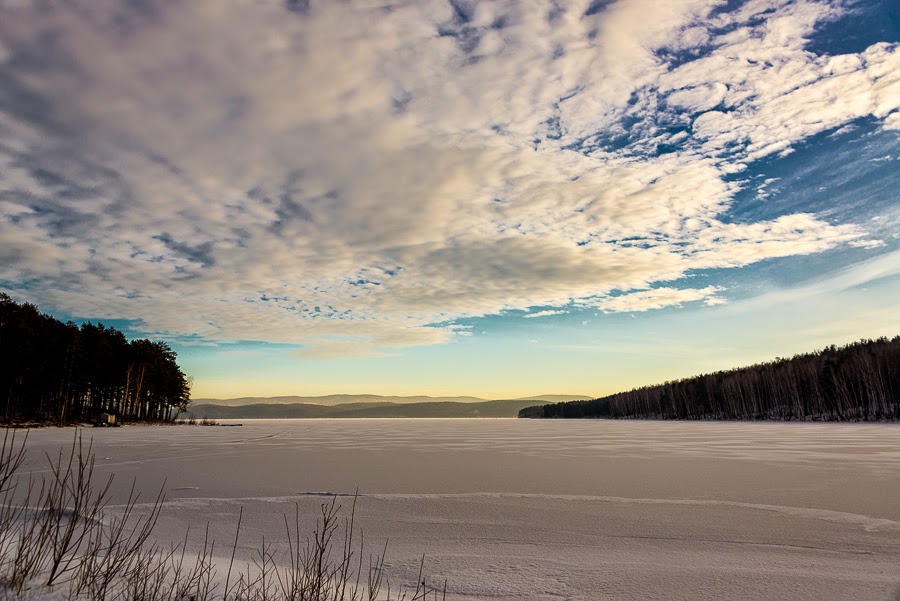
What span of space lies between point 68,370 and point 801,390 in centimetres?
8637

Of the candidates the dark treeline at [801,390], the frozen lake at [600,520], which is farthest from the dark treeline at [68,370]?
the dark treeline at [801,390]

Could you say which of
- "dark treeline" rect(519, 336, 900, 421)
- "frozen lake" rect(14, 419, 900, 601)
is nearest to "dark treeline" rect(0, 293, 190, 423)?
"frozen lake" rect(14, 419, 900, 601)

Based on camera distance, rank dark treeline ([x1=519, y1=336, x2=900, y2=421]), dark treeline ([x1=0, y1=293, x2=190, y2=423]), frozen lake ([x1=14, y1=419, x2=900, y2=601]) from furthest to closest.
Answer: dark treeline ([x1=519, y1=336, x2=900, y2=421]) → dark treeline ([x1=0, y1=293, x2=190, y2=423]) → frozen lake ([x1=14, y1=419, x2=900, y2=601])

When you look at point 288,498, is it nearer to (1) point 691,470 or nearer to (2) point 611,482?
(2) point 611,482

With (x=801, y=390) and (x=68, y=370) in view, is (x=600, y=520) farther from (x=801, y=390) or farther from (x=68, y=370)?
(x=801, y=390)

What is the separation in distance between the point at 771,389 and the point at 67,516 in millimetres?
83846

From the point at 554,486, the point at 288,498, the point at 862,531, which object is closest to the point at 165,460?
the point at 288,498

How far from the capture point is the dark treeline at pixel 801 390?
187ft

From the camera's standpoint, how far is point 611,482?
9406mm

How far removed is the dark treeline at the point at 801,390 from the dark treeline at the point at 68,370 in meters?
81.3

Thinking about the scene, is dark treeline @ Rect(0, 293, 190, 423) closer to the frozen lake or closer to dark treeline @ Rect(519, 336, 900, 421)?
the frozen lake

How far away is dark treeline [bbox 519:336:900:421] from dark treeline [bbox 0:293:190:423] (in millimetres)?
81340

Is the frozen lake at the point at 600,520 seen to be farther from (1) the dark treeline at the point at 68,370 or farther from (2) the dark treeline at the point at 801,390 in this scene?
(2) the dark treeline at the point at 801,390

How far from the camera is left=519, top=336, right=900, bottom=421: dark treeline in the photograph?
187 feet
